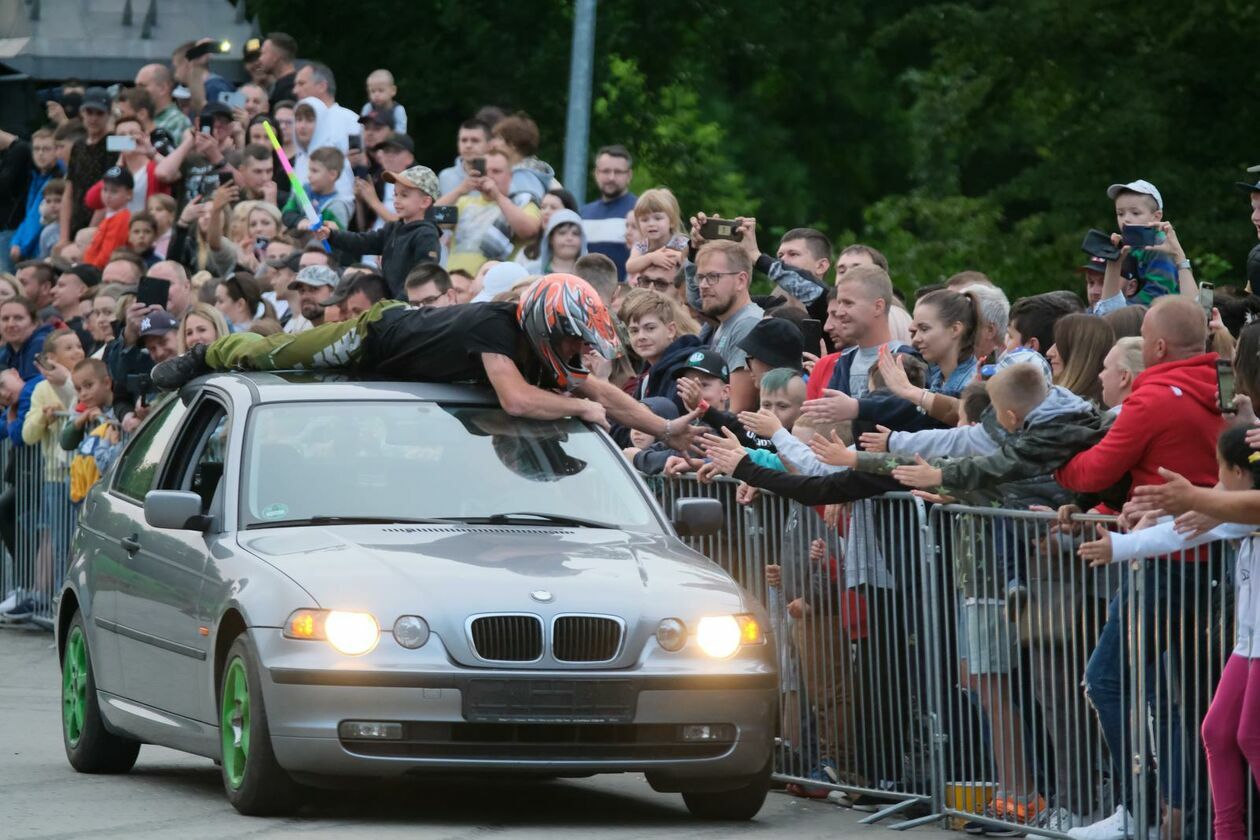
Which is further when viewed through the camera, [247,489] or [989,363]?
[989,363]

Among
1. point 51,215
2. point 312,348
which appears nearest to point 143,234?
point 51,215

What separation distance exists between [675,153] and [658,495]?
964 inches

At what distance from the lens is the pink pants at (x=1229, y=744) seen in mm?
8836

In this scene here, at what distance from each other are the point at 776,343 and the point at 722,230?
2.35 meters

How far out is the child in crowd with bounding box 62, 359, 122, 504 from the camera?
59.1ft

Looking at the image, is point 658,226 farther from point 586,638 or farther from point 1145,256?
point 586,638

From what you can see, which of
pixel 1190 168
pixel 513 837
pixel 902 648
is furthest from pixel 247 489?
pixel 1190 168

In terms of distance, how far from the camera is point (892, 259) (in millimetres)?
36938

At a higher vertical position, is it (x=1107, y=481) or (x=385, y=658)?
(x=1107, y=481)

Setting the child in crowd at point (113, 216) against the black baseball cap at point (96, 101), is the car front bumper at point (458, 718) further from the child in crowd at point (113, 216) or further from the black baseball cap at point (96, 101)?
the black baseball cap at point (96, 101)

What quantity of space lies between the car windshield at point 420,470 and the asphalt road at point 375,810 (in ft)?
3.80

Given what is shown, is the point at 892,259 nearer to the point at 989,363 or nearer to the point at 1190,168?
the point at 1190,168

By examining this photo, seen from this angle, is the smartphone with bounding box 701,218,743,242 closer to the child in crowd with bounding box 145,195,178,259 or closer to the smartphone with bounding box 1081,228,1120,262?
the smartphone with bounding box 1081,228,1120,262

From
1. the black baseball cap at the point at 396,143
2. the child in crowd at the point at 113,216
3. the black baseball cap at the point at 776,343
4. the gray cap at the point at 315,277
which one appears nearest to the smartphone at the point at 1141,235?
the black baseball cap at the point at 776,343
